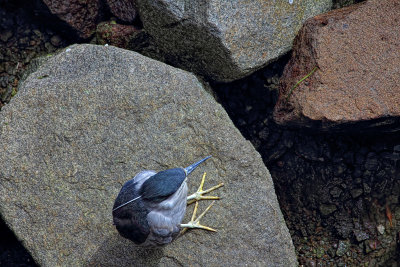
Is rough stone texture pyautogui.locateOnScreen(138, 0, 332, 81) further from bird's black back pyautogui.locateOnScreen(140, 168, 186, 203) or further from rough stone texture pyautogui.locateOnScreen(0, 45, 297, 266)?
bird's black back pyautogui.locateOnScreen(140, 168, 186, 203)

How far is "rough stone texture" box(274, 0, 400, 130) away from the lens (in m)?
4.43

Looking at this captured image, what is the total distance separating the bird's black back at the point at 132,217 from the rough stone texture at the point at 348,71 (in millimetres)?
1783

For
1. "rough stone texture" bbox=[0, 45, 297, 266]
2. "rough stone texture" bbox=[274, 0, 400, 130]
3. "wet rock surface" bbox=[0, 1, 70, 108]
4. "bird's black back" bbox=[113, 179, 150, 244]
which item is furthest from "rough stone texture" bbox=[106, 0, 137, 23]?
"bird's black back" bbox=[113, 179, 150, 244]

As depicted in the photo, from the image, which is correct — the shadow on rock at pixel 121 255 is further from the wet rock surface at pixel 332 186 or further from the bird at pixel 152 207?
the wet rock surface at pixel 332 186

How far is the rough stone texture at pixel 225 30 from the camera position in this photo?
4566mm

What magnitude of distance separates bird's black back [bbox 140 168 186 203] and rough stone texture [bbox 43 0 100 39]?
2473mm

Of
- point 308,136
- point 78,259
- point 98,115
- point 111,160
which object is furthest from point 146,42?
A: point 78,259

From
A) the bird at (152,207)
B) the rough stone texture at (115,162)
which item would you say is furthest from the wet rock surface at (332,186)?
the bird at (152,207)

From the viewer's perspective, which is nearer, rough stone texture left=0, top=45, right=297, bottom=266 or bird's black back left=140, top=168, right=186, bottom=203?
bird's black back left=140, top=168, right=186, bottom=203

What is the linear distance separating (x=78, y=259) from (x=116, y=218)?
711mm

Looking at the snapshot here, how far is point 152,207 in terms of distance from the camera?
3.78m

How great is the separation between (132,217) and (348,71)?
248 centimetres

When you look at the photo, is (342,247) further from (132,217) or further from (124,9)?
(124,9)

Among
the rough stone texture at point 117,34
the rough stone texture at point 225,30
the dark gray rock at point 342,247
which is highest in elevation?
the rough stone texture at point 225,30
